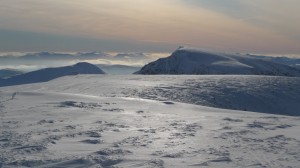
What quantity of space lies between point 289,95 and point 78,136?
24.3 meters

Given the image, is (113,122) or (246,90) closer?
(113,122)

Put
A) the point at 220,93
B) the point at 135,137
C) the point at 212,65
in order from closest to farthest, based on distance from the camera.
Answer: the point at 135,137
the point at 220,93
the point at 212,65

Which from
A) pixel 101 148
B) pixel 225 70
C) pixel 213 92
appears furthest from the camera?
pixel 225 70

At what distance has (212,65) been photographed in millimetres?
101625

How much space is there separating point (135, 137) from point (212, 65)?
90.5 metres

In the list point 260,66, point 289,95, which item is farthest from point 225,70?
point 289,95

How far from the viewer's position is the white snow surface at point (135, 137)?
10.1 meters

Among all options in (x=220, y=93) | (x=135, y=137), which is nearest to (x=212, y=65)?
(x=220, y=93)

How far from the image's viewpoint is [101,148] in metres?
11.2

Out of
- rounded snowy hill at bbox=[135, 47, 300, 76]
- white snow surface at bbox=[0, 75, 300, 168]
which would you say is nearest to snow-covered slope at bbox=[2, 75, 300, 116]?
white snow surface at bbox=[0, 75, 300, 168]

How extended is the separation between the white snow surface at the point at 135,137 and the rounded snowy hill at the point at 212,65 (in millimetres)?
72520

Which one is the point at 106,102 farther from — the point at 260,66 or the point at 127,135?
the point at 260,66

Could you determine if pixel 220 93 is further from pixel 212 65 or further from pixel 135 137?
pixel 212 65

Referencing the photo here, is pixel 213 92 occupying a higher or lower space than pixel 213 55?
lower
